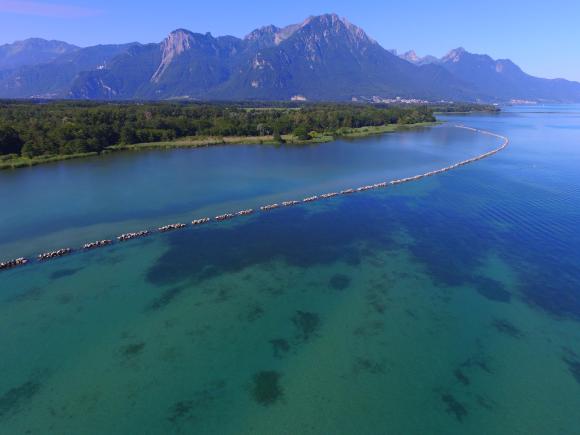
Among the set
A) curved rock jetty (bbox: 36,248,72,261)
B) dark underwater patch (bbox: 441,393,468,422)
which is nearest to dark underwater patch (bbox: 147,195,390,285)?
curved rock jetty (bbox: 36,248,72,261)

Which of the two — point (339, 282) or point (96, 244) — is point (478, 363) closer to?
point (339, 282)

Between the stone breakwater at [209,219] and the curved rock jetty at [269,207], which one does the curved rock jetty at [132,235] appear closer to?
the stone breakwater at [209,219]

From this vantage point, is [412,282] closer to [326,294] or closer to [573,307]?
[326,294]

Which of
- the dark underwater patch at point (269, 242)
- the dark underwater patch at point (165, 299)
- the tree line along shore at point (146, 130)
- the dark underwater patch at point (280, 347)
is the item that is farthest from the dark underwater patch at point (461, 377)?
the tree line along shore at point (146, 130)

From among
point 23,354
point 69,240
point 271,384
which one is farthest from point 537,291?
point 69,240

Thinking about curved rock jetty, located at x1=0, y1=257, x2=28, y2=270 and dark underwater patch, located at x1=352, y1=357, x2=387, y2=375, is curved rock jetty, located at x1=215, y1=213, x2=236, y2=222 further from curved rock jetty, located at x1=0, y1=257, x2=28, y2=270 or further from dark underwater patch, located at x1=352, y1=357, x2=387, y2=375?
dark underwater patch, located at x1=352, y1=357, x2=387, y2=375

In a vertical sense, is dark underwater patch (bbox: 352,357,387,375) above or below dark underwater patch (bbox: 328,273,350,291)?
below
